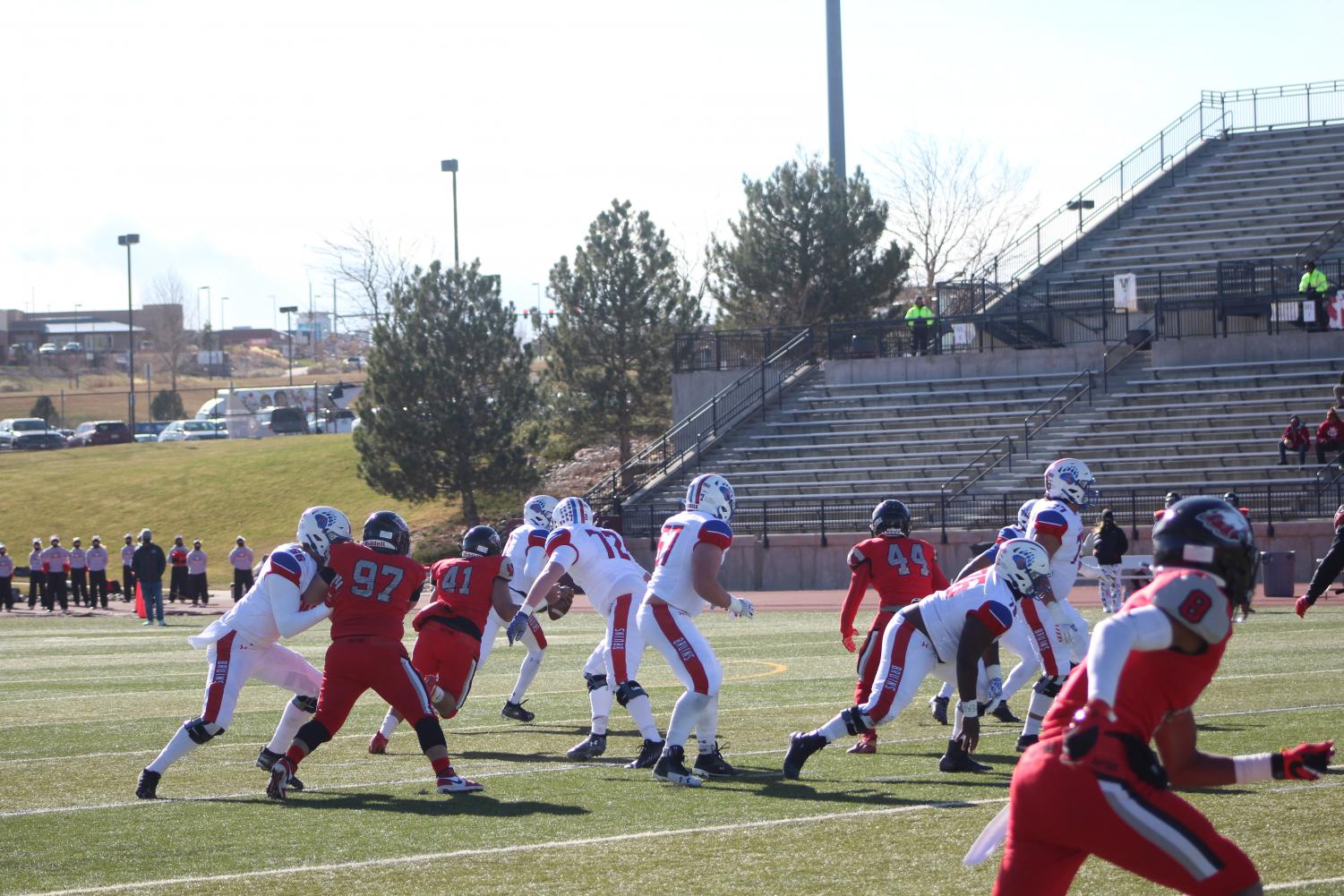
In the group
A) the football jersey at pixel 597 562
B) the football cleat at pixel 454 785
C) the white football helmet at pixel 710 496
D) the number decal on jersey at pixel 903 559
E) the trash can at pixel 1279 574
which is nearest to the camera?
the football cleat at pixel 454 785

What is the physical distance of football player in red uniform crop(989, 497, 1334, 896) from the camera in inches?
170

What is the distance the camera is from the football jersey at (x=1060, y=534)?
34.6ft

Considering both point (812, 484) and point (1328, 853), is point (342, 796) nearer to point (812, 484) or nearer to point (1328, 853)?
point (1328, 853)

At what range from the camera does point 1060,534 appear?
10555 millimetres

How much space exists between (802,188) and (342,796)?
3773cm

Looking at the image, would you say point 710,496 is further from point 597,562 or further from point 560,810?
point 560,810

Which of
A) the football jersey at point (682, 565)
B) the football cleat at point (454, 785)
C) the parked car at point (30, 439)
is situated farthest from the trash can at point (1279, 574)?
the parked car at point (30, 439)

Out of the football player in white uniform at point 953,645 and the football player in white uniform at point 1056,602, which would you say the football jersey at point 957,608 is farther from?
the football player in white uniform at point 1056,602

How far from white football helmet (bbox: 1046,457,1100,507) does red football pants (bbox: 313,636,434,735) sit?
194 inches

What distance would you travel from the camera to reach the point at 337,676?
8664mm

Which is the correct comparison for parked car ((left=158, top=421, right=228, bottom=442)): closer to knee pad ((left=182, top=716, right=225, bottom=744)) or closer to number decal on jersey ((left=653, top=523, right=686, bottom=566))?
knee pad ((left=182, top=716, right=225, bottom=744))

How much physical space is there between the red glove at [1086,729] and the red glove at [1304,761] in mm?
557

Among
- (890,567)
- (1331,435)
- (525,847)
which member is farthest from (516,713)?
(1331,435)

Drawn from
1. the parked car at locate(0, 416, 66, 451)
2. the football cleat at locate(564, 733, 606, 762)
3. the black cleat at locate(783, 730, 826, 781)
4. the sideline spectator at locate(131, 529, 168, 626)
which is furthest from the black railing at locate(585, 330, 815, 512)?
the parked car at locate(0, 416, 66, 451)
